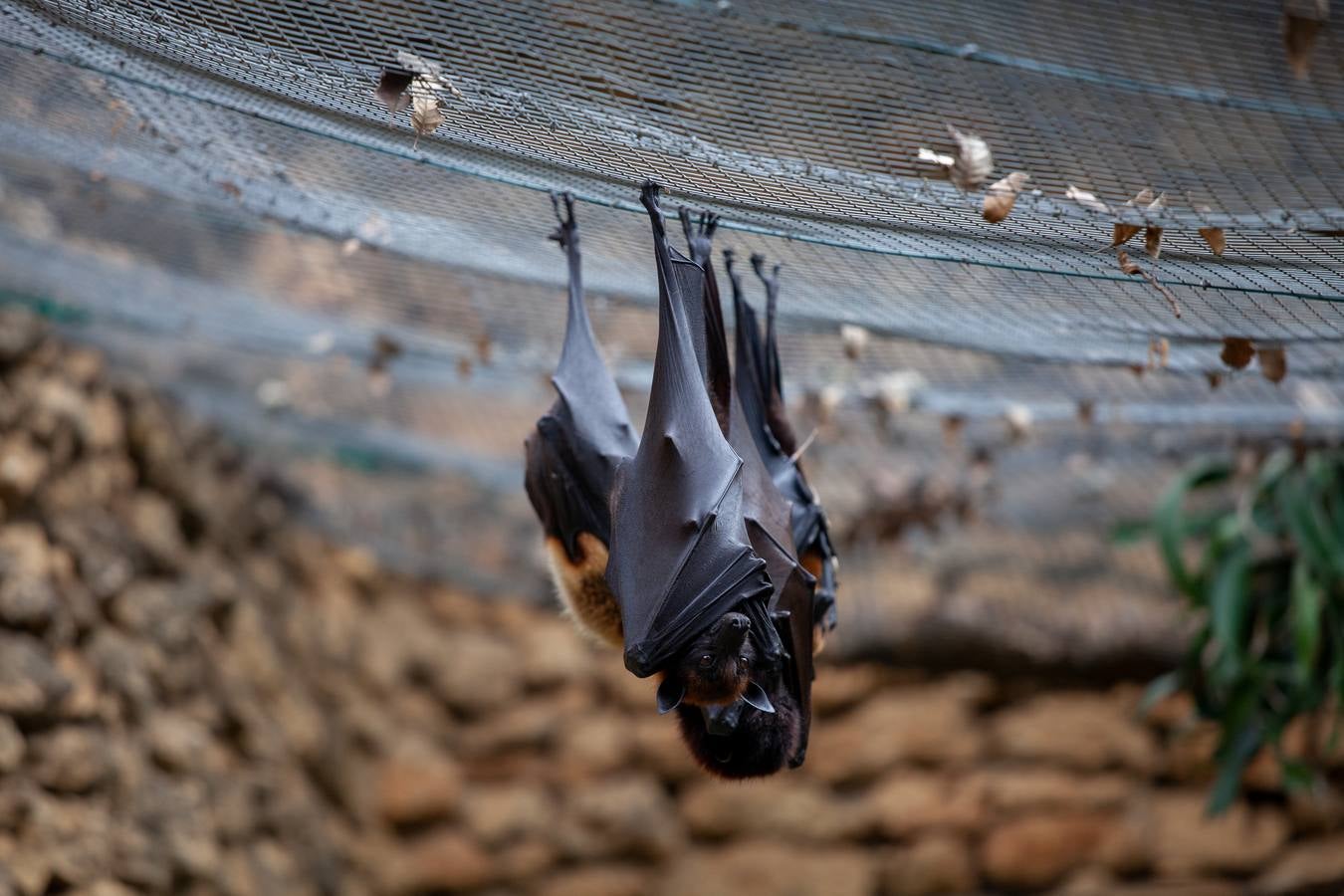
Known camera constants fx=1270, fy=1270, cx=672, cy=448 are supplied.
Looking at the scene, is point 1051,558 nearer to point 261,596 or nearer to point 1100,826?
point 1100,826

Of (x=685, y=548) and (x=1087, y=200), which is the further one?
(x=685, y=548)

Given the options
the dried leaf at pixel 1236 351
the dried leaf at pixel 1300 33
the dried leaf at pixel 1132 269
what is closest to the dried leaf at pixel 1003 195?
the dried leaf at pixel 1132 269

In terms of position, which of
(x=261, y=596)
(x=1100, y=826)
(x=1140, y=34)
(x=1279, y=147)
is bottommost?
(x=1100, y=826)

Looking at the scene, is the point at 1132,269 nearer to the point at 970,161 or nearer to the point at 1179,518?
the point at 970,161

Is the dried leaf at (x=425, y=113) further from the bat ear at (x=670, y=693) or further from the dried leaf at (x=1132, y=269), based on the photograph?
the dried leaf at (x=1132, y=269)

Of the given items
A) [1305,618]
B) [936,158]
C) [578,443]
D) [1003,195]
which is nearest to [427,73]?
[578,443]

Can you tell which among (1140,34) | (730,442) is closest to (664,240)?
(730,442)
